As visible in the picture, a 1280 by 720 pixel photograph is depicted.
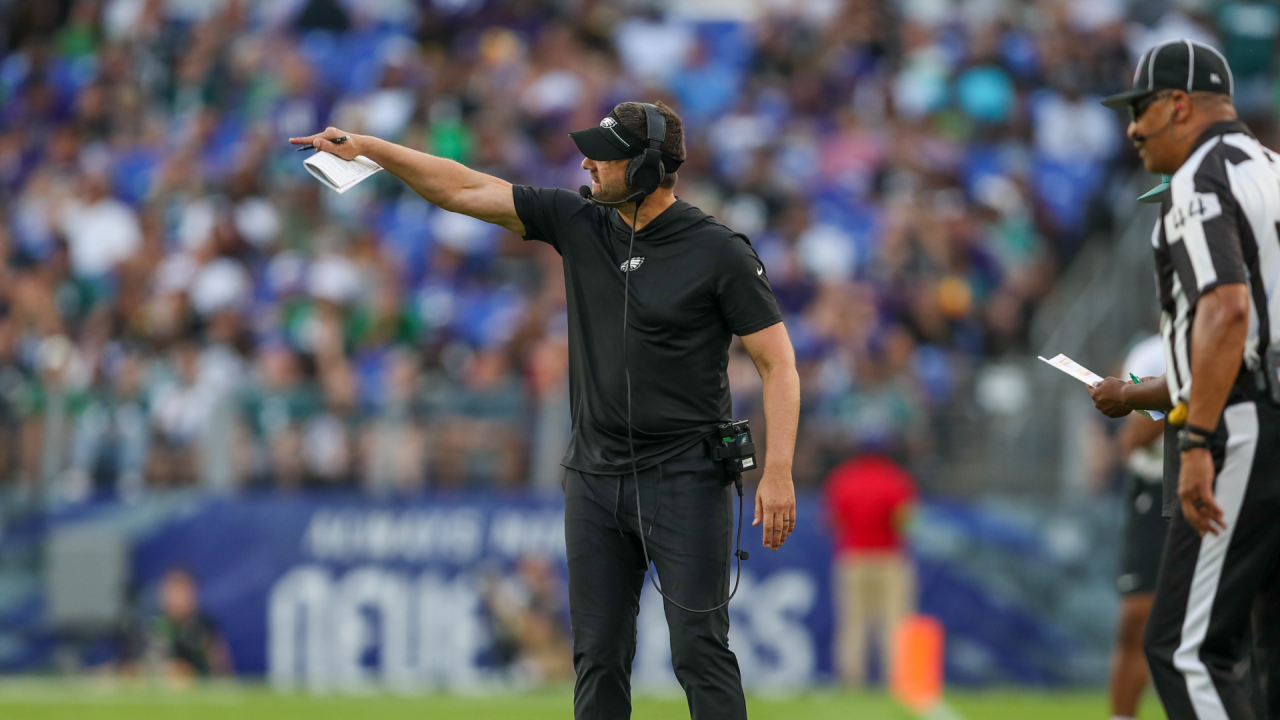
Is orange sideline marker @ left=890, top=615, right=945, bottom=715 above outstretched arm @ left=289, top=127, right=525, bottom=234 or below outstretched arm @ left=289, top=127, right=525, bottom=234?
below

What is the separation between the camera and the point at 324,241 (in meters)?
15.2

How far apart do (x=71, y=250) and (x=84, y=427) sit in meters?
3.13

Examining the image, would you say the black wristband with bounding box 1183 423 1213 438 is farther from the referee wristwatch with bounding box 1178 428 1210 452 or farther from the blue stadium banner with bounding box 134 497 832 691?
the blue stadium banner with bounding box 134 497 832 691

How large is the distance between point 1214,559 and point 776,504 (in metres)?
1.39

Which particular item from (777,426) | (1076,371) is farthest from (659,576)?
(1076,371)

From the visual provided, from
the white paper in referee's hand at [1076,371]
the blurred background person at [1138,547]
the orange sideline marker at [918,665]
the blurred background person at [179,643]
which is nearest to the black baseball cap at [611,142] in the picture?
the white paper in referee's hand at [1076,371]

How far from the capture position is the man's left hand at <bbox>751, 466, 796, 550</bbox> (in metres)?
5.30

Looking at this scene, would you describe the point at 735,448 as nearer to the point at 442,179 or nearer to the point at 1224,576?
the point at 442,179

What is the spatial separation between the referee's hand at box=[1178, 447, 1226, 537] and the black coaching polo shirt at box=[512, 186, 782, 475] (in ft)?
4.94

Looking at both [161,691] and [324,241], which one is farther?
[324,241]

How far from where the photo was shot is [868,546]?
1271cm

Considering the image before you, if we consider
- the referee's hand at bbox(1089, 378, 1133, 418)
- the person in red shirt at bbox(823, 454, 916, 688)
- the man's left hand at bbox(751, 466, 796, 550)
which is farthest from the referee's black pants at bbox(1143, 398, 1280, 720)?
the person in red shirt at bbox(823, 454, 916, 688)

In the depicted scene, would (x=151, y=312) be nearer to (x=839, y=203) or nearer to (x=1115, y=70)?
(x=839, y=203)

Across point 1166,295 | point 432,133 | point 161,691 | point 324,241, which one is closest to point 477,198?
point 1166,295
